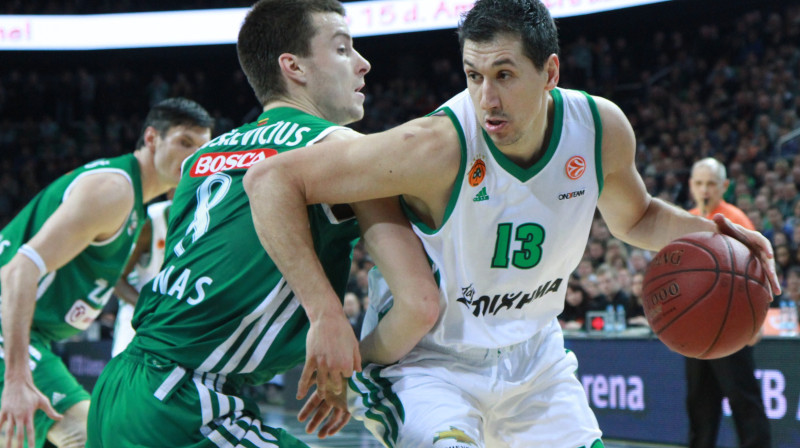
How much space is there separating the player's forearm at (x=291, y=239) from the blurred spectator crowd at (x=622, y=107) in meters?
5.39

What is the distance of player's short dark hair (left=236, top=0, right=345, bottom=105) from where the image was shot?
8.32 ft

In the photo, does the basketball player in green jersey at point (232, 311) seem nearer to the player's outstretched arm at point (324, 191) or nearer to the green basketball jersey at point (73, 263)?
the player's outstretched arm at point (324, 191)

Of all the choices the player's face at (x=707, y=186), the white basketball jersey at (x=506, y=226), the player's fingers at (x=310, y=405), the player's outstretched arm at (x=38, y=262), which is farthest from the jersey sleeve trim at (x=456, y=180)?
the player's face at (x=707, y=186)

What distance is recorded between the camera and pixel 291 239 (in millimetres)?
2104

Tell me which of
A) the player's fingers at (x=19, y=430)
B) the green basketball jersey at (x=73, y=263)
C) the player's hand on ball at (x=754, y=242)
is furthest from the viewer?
the green basketball jersey at (x=73, y=263)

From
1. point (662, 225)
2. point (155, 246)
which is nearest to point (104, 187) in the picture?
point (155, 246)

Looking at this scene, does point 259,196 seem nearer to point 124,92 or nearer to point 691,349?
point 691,349

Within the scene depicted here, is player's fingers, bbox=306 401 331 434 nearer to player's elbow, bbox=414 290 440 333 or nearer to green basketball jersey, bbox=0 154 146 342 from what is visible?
player's elbow, bbox=414 290 440 333

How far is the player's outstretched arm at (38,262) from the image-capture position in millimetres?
2801

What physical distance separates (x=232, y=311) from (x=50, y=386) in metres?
1.98

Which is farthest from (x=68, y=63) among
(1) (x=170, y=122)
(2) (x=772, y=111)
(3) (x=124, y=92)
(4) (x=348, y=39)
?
(4) (x=348, y=39)

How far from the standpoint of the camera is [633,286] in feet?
26.2

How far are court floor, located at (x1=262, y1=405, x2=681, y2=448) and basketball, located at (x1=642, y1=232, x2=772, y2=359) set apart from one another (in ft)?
12.8

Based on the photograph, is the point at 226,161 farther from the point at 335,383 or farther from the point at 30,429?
the point at 30,429
